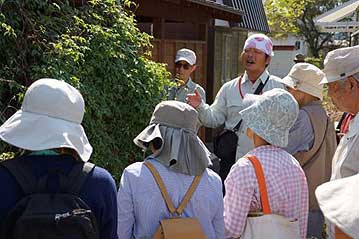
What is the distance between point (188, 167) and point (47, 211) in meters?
0.92

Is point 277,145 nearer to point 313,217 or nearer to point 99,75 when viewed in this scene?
point 313,217

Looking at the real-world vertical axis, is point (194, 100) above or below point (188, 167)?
above

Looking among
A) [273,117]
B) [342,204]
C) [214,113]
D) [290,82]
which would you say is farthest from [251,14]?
[342,204]

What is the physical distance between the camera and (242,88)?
462 centimetres

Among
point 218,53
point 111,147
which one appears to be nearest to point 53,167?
point 111,147

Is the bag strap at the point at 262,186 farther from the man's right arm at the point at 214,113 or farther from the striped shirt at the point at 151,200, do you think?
the man's right arm at the point at 214,113

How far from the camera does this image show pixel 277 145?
3039mm

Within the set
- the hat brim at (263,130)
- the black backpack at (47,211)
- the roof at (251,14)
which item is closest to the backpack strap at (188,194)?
the hat brim at (263,130)

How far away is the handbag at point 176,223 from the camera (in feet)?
8.80

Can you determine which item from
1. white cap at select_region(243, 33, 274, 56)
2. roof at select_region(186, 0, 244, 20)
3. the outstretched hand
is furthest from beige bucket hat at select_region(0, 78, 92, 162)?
roof at select_region(186, 0, 244, 20)

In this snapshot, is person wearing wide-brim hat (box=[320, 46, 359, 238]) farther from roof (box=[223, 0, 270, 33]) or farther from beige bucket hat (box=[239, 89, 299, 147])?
roof (box=[223, 0, 270, 33])

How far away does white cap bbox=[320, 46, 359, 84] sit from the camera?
321 cm

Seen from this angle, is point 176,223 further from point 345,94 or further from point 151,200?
point 345,94

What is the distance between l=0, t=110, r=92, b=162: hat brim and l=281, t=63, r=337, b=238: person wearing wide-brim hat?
201cm
